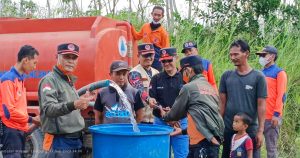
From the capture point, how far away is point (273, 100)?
5766mm

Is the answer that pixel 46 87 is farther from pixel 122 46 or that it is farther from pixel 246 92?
pixel 122 46

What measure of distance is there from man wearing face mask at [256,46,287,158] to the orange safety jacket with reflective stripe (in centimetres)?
281

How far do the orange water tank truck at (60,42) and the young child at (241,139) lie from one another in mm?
1801

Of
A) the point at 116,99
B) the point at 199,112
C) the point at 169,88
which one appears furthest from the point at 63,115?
the point at 169,88

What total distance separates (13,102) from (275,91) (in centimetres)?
307

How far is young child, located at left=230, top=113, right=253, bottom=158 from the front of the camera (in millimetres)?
4559

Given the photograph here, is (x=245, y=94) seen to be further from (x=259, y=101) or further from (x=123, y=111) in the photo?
(x=123, y=111)

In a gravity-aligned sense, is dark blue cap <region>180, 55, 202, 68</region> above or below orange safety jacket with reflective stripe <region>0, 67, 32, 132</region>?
above

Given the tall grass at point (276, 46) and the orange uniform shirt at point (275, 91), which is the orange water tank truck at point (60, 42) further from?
the tall grass at point (276, 46)

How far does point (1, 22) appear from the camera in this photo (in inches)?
244

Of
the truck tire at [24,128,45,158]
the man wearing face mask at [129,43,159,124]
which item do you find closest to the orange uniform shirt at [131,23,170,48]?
the man wearing face mask at [129,43,159,124]

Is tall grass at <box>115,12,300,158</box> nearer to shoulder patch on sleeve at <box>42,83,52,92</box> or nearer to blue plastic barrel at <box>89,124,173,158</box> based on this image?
blue plastic barrel at <box>89,124,173,158</box>

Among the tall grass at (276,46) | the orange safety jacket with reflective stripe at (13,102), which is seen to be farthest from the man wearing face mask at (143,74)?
the tall grass at (276,46)

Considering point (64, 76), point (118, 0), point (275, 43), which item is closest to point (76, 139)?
point (64, 76)
